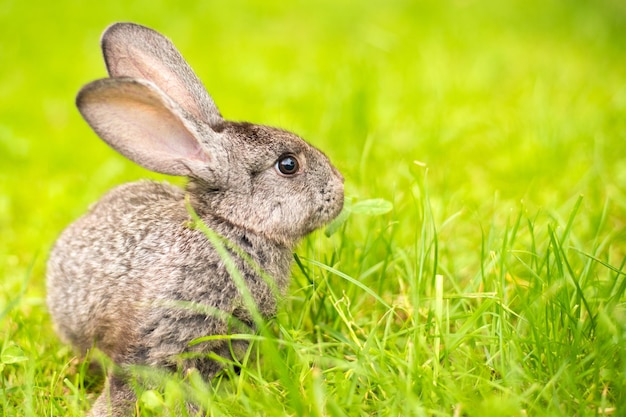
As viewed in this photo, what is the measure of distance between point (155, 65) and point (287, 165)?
3.54ft

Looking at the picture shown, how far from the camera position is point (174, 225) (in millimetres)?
4148

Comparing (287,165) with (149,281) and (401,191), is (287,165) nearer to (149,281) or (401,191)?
(149,281)

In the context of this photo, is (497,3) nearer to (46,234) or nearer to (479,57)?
(479,57)

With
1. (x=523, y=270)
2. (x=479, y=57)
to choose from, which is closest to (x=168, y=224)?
(x=523, y=270)

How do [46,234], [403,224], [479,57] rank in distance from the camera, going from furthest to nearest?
[479,57] → [46,234] → [403,224]

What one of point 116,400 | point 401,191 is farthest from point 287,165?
point 401,191

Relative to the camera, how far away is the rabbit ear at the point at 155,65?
4293 millimetres

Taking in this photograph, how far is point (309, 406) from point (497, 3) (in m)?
11.3

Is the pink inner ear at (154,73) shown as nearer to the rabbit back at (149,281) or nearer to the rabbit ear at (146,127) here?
the rabbit ear at (146,127)

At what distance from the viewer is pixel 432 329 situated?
3.79 metres

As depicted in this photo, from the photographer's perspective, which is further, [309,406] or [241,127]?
[241,127]

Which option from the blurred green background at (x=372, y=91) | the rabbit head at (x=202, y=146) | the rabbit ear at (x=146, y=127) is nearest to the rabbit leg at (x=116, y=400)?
the rabbit head at (x=202, y=146)

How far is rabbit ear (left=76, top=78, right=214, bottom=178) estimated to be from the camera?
3826mm

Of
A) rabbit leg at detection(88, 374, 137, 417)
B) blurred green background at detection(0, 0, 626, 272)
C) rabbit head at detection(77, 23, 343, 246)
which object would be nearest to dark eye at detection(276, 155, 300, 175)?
rabbit head at detection(77, 23, 343, 246)
